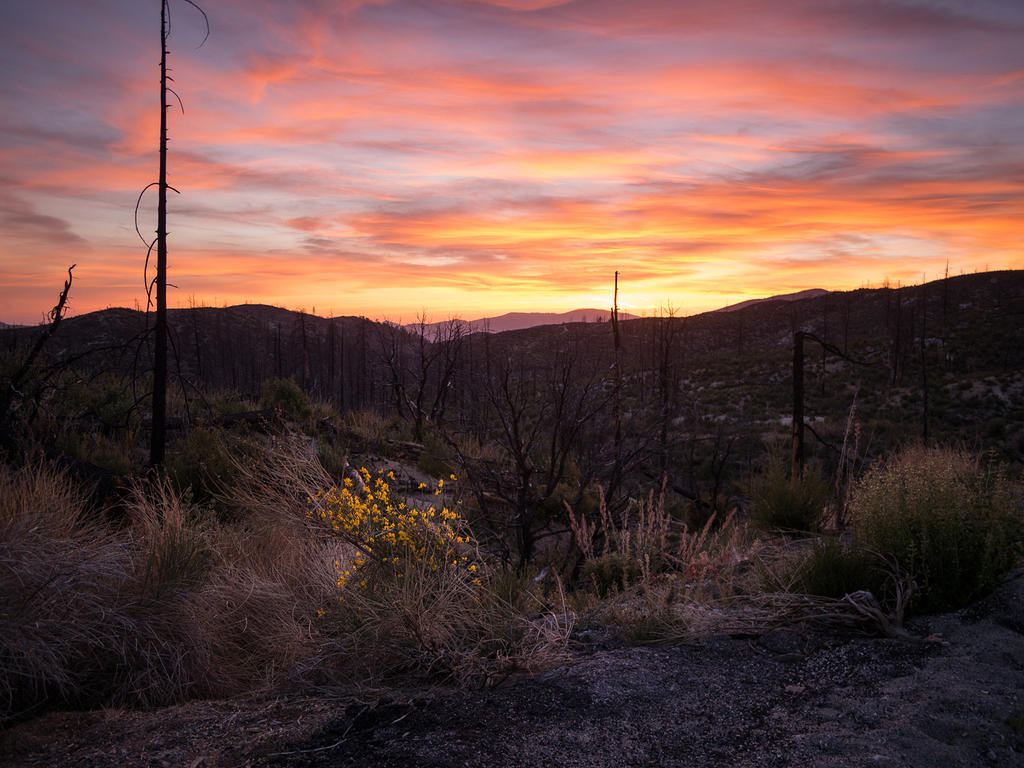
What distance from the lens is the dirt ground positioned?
2641 mm

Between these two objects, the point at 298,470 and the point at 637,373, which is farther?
the point at 637,373

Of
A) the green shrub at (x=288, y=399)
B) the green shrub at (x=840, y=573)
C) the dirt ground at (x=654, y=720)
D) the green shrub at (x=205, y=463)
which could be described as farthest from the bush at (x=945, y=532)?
the green shrub at (x=288, y=399)

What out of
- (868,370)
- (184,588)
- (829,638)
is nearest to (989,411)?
(868,370)

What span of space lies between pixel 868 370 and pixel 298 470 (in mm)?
44730

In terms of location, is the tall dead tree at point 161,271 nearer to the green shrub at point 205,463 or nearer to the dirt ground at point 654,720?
the green shrub at point 205,463

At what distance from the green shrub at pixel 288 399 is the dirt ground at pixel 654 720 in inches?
467

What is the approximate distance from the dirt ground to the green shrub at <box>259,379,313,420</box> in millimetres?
11861

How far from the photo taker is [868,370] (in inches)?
1666

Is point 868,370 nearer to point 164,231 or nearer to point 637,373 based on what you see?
point 637,373

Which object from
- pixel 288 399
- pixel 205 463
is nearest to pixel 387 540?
pixel 205 463

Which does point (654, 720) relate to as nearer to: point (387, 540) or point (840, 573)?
point (840, 573)

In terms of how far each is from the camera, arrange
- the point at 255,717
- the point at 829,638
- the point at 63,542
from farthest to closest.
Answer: the point at 63,542 → the point at 829,638 → the point at 255,717

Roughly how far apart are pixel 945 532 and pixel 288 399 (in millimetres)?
13870

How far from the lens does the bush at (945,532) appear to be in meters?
4.10
